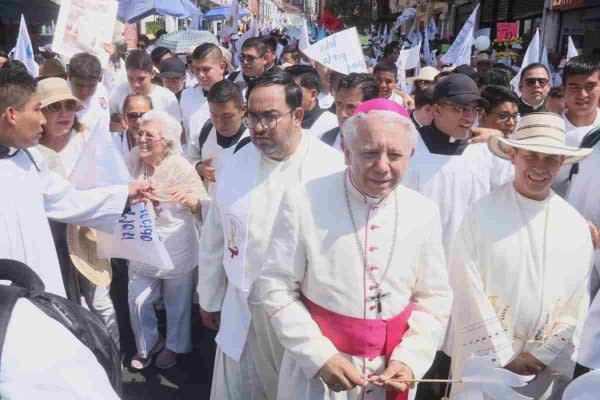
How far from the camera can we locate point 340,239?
7.06 ft

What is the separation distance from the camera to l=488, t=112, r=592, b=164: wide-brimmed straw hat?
2.48m

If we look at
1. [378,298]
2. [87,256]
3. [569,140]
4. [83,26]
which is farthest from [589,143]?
[83,26]

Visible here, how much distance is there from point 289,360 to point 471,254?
0.95 m

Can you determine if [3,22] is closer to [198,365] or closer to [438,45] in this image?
[438,45]

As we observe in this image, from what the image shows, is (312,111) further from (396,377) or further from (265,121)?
(396,377)

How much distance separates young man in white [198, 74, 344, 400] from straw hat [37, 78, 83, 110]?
1.24 m

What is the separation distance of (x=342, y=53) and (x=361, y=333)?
4174mm

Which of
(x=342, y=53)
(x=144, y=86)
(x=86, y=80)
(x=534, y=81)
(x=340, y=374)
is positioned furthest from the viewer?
(x=342, y=53)

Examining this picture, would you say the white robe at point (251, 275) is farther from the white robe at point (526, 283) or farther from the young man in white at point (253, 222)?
the white robe at point (526, 283)

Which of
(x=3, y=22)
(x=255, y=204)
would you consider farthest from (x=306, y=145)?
(x=3, y=22)

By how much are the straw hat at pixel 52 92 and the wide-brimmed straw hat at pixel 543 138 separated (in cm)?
245

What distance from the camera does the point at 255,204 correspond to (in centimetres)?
265

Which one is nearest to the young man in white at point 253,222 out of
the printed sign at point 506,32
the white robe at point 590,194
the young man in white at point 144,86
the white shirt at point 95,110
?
the white robe at point 590,194

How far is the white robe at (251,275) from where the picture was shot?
8.69ft
